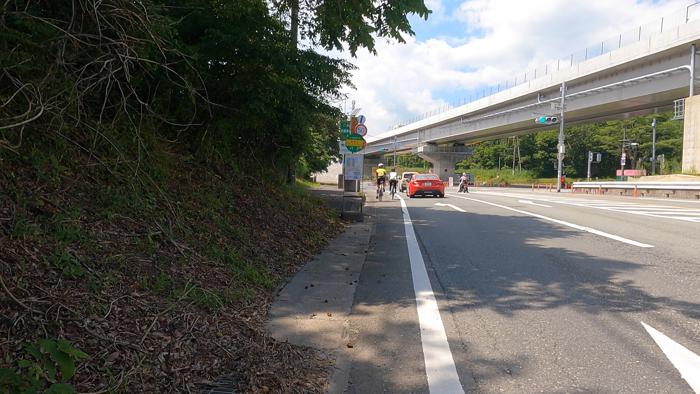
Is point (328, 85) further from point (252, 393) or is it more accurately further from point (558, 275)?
point (252, 393)

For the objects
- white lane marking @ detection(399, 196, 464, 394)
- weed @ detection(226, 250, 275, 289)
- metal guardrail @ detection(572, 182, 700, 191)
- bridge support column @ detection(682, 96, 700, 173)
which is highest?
bridge support column @ detection(682, 96, 700, 173)

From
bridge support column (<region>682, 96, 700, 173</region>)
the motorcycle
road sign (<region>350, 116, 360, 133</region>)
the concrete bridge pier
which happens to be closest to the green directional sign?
road sign (<region>350, 116, 360, 133</region>)

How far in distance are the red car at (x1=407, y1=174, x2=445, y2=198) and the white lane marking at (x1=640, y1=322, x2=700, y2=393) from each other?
2510cm

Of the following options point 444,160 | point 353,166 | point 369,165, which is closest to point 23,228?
point 353,166

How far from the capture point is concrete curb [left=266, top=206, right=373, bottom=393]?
4.39 m

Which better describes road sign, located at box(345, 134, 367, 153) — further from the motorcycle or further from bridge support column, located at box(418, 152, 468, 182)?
bridge support column, located at box(418, 152, 468, 182)

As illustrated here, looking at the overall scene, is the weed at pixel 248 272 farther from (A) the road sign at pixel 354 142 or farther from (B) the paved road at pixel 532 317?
(A) the road sign at pixel 354 142

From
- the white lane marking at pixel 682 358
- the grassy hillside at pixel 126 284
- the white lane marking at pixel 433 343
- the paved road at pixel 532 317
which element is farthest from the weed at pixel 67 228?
the white lane marking at pixel 682 358

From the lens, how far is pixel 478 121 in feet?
192

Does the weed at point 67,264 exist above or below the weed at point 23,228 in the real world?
below

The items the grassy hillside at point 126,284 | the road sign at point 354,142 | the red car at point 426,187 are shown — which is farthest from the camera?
the red car at point 426,187

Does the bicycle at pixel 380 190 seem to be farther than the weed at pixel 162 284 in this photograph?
Yes

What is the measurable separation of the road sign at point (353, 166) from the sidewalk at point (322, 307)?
8.65 meters

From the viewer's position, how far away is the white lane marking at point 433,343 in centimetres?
362
